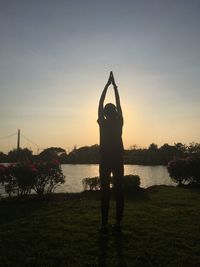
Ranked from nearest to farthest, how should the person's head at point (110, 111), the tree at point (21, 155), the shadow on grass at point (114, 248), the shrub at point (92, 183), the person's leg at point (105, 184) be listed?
the shadow on grass at point (114, 248)
the person's leg at point (105, 184)
the person's head at point (110, 111)
the shrub at point (92, 183)
the tree at point (21, 155)

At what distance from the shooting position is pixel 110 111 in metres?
6.99

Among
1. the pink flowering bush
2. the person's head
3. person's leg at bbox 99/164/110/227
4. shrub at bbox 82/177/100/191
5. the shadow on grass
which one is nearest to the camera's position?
the shadow on grass

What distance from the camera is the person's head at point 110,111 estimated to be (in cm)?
698

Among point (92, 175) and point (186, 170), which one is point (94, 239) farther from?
point (92, 175)

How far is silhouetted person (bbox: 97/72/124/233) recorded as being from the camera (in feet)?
22.1

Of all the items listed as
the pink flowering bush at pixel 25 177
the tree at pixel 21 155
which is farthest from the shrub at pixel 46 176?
the tree at pixel 21 155

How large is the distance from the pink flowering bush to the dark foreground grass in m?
3.47

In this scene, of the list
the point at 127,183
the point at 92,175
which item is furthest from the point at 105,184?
the point at 92,175

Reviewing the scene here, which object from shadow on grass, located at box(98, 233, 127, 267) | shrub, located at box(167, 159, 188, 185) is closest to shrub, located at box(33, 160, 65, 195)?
shadow on grass, located at box(98, 233, 127, 267)

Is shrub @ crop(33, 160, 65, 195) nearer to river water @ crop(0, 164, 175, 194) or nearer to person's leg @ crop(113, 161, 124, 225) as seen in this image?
river water @ crop(0, 164, 175, 194)

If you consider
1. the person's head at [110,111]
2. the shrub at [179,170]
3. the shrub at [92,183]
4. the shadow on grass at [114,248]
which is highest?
the person's head at [110,111]

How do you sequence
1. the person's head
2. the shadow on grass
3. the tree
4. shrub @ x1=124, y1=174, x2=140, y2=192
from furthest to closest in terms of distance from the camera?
the tree → shrub @ x1=124, y1=174, x2=140, y2=192 → the person's head → the shadow on grass

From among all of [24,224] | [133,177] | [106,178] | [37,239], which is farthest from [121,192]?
[133,177]

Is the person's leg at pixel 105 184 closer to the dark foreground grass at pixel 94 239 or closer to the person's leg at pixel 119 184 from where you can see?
the person's leg at pixel 119 184
